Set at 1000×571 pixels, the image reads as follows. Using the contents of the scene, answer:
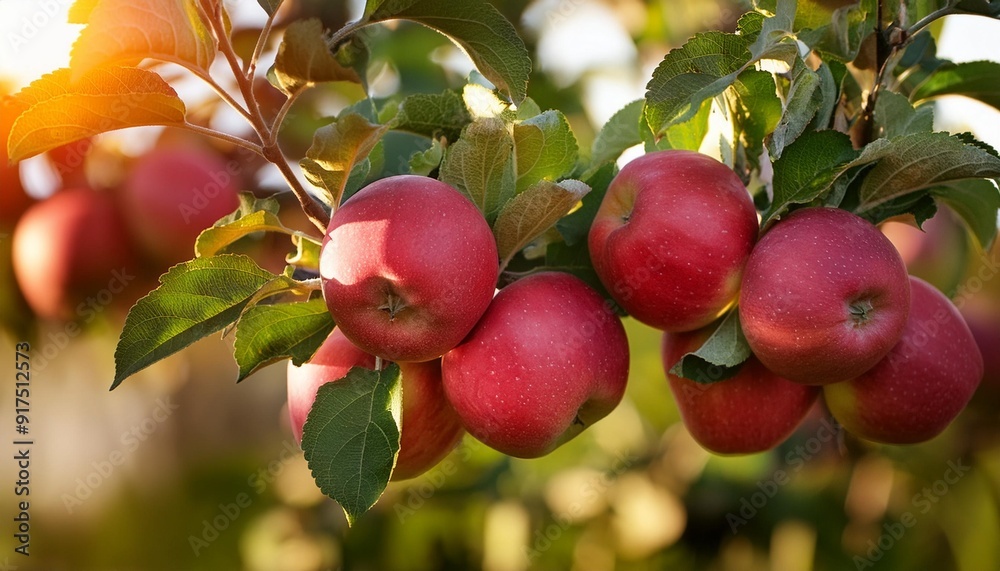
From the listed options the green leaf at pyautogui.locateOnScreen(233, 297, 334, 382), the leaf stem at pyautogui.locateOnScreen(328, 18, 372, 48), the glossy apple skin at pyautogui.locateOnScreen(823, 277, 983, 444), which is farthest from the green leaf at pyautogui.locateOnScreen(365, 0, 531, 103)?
the glossy apple skin at pyautogui.locateOnScreen(823, 277, 983, 444)

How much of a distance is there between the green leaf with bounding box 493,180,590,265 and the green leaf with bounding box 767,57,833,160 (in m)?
0.21

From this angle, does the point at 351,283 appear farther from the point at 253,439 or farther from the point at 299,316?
the point at 253,439

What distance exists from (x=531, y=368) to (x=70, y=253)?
1196 mm

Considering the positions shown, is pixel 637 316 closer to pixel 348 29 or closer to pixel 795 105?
pixel 795 105

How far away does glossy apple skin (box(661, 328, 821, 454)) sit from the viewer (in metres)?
1.03

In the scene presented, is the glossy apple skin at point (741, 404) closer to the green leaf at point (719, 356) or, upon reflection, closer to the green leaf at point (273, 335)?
the green leaf at point (719, 356)

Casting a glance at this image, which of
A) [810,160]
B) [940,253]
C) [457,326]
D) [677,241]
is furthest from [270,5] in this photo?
[940,253]

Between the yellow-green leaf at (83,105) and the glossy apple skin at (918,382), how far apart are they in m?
0.88

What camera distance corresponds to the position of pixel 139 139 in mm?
1902

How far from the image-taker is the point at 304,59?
3.07ft

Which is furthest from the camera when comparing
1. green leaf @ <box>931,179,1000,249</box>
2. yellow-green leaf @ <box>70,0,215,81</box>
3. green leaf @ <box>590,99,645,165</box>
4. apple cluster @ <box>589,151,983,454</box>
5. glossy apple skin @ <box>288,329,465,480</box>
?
green leaf @ <box>590,99,645,165</box>

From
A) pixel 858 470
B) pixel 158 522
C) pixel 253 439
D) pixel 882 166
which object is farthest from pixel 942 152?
pixel 158 522

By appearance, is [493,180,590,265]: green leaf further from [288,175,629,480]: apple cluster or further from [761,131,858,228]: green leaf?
[761,131,858,228]: green leaf

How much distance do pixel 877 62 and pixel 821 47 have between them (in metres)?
0.09
